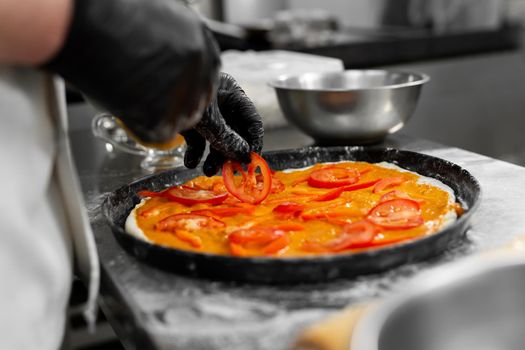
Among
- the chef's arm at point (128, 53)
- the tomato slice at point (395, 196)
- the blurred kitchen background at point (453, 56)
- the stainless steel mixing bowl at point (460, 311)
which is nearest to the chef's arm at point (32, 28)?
the chef's arm at point (128, 53)

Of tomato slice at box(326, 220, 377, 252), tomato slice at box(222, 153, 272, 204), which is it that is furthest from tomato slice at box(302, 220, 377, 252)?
tomato slice at box(222, 153, 272, 204)

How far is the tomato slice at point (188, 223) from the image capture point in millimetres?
1203

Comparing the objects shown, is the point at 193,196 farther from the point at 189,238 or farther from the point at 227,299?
the point at 227,299

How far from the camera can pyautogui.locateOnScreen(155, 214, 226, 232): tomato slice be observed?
1.20 metres

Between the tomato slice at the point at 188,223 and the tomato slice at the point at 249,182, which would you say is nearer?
the tomato slice at the point at 188,223

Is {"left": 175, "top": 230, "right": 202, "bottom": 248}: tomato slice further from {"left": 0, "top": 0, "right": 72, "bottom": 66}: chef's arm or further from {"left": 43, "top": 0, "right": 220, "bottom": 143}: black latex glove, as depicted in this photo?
{"left": 0, "top": 0, "right": 72, "bottom": 66}: chef's arm

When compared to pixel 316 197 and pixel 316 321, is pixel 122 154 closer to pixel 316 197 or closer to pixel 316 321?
pixel 316 197

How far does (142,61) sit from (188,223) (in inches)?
16.7

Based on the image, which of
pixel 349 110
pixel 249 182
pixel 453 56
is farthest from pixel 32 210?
pixel 453 56

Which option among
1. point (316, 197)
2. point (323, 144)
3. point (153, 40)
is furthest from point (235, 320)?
point (323, 144)

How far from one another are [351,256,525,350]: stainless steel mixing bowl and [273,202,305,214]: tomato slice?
1.45ft

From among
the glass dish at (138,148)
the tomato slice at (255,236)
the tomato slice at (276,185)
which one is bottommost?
the glass dish at (138,148)

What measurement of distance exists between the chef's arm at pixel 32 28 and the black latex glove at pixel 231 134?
0.57 m

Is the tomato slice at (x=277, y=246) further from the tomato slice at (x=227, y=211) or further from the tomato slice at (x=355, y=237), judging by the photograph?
the tomato slice at (x=227, y=211)
